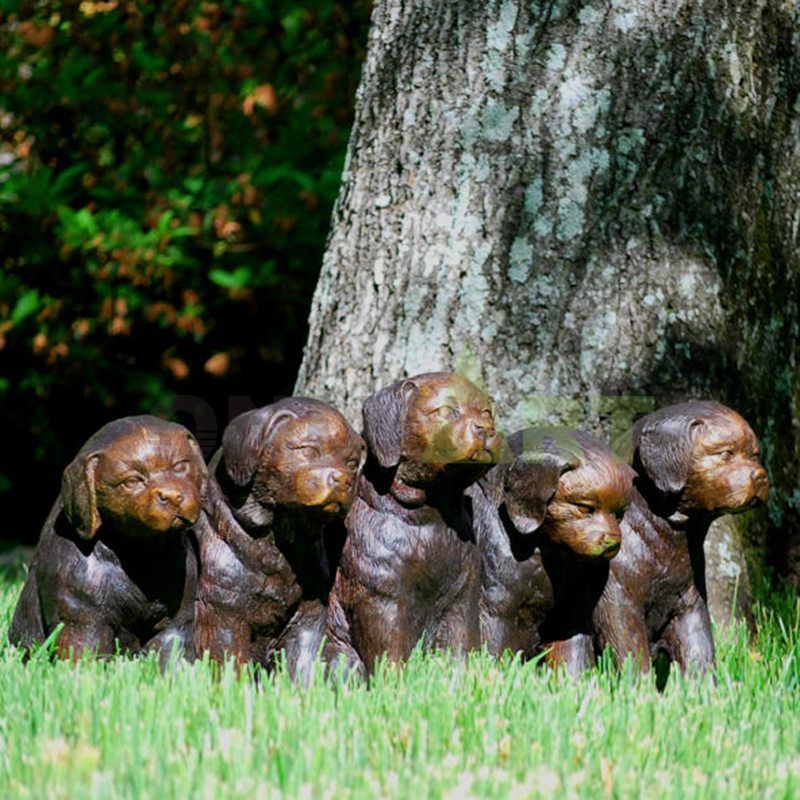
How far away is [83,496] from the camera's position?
156 inches

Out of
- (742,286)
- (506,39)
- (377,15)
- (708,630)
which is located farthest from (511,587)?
(377,15)

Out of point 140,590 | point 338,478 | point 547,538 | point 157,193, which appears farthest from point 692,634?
point 157,193

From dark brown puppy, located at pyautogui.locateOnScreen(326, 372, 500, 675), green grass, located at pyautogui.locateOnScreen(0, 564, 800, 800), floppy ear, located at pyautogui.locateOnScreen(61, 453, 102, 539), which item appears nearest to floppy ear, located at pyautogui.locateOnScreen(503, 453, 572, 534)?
dark brown puppy, located at pyautogui.locateOnScreen(326, 372, 500, 675)

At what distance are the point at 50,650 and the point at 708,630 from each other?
7.27ft

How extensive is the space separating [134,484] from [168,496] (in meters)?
0.11

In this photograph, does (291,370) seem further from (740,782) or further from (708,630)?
(740,782)

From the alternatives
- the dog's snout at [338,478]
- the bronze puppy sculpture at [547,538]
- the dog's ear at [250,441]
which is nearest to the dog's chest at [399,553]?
the bronze puppy sculpture at [547,538]

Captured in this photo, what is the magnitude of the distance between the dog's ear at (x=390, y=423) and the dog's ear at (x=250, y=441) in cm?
32

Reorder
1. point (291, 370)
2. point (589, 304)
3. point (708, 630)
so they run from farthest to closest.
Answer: point (291, 370) < point (589, 304) < point (708, 630)

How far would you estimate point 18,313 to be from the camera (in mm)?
8430

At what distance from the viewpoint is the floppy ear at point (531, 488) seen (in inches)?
171

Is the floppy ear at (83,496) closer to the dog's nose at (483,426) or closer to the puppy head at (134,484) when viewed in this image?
the puppy head at (134,484)

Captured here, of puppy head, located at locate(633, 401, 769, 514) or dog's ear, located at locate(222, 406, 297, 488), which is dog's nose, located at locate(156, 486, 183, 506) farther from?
puppy head, located at locate(633, 401, 769, 514)

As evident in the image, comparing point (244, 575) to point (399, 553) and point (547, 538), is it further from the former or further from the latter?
point (547, 538)
